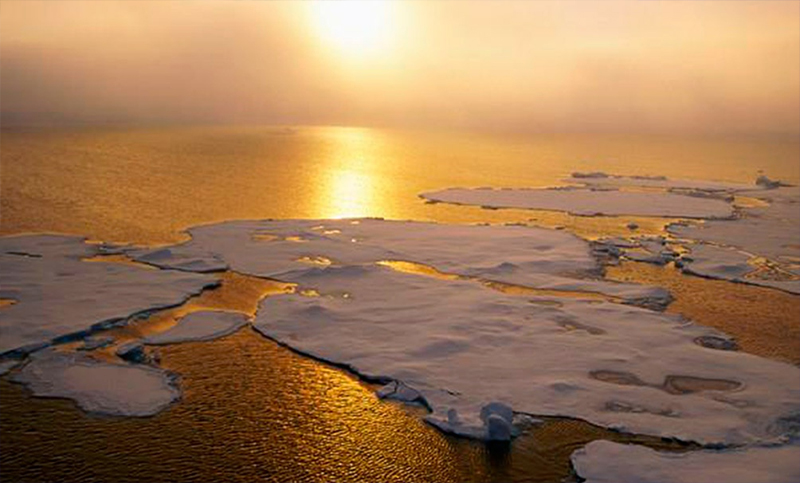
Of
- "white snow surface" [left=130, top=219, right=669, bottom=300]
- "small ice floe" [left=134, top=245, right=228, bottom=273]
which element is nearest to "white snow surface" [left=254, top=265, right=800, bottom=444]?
"white snow surface" [left=130, top=219, right=669, bottom=300]

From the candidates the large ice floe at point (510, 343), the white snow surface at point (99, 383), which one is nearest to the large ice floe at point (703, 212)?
the large ice floe at point (510, 343)

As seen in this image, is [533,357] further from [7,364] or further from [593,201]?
[593,201]

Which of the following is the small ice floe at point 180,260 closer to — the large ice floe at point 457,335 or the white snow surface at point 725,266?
the large ice floe at point 457,335

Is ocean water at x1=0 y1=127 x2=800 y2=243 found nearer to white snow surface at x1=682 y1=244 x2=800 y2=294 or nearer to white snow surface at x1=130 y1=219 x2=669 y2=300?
white snow surface at x1=130 y1=219 x2=669 y2=300

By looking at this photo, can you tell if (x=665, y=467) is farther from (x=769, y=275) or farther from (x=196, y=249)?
(x=196, y=249)

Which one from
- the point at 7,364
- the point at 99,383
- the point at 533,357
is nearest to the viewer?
the point at 99,383

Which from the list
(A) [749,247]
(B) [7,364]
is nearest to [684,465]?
(B) [7,364]
